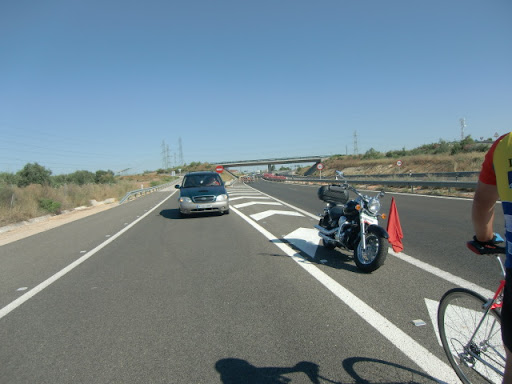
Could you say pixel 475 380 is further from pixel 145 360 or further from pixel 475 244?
pixel 145 360

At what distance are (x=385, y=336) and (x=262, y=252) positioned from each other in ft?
13.5

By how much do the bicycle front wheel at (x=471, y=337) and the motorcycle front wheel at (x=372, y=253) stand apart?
2.49 metres

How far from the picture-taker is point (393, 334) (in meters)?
3.56

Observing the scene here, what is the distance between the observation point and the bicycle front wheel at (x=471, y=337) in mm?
2486

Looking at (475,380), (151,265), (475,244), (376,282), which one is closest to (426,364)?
(475,380)

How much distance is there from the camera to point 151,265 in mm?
6895

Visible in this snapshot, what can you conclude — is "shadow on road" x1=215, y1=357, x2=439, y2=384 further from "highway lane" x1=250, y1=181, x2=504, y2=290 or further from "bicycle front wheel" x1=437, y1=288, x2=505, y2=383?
"highway lane" x1=250, y1=181, x2=504, y2=290

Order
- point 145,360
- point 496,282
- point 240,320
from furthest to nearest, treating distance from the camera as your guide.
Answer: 1. point 496,282
2. point 240,320
3. point 145,360

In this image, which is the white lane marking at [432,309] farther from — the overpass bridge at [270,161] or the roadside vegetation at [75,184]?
the overpass bridge at [270,161]

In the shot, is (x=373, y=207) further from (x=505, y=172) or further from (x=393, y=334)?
(x=505, y=172)

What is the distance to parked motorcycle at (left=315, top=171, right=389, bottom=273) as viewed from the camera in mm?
5461

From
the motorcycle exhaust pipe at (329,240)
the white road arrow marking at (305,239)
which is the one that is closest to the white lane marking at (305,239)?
the white road arrow marking at (305,239)

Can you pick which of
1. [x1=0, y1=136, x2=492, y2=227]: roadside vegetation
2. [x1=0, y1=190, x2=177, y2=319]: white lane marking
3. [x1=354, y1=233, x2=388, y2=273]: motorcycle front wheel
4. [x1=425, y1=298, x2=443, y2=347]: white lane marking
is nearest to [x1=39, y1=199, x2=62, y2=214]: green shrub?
[x1=0, y1=136, x2=492, y2=227]: roadside vegetation

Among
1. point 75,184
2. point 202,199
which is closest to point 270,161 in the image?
point 75,184
